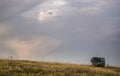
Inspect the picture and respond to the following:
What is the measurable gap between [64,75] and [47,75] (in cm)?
212

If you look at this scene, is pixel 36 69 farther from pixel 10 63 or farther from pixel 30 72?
pixel 10 63

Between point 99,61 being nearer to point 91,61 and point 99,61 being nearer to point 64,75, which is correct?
point 91,61

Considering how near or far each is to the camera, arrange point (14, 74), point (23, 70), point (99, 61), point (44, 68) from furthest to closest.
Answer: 1. point (99, 61)
2. point (44, 68)
3. point (23, 70)
4. point (14, 74)

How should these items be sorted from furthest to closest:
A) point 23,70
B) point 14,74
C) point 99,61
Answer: point 99,61, point 23,70, point 14,74

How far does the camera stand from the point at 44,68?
1452 inches

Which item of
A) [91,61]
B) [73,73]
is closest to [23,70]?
[73,73]

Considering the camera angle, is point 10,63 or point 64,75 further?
point 10,63

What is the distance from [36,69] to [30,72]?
1.58 m

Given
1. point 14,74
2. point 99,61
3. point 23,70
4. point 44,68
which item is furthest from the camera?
point 99,61

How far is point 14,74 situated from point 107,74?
40.1ft

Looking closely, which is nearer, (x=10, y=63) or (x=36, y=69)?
(x=36, y=69)

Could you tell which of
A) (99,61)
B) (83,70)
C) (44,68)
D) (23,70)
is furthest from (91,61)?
(23,70)

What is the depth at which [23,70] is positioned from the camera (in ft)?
113

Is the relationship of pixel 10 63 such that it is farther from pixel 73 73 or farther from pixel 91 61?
pixel 91 61
